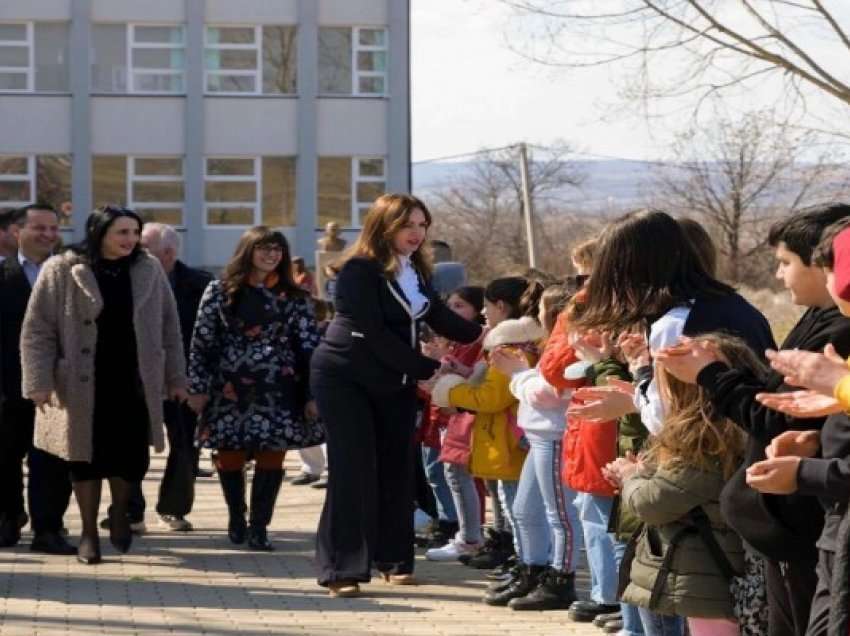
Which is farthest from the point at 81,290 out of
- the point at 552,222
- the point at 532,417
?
the point at 552,222

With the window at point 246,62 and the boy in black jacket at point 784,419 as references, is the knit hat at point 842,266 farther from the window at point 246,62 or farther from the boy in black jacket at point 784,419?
the window at point 246,62

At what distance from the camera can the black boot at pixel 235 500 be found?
11945 millimetres

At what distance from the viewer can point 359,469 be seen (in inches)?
396

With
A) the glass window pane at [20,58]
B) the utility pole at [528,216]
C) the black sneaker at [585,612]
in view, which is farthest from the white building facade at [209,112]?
the black sneaker at [585,612]

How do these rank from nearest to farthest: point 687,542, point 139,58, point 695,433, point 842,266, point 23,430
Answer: point 842,266 → point 695,433 → point 687,542 → point 23,430 → point 139,58

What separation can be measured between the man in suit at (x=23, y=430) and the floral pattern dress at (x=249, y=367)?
37.7 inches

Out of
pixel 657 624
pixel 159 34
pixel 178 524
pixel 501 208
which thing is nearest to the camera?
pixel 657 624

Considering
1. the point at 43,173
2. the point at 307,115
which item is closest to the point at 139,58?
the point at 43,173

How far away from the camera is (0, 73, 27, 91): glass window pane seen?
160ft

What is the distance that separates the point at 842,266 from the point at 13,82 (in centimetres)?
4559

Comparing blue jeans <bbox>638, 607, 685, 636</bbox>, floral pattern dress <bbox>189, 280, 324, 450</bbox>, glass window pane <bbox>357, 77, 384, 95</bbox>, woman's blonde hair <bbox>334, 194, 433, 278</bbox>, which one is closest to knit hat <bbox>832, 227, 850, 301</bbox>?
blue jeans <bbox>638, 607, 685, 636</bbox>

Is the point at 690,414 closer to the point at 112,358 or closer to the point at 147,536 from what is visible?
the point at 112,358

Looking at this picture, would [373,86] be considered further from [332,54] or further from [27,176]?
[27,176]

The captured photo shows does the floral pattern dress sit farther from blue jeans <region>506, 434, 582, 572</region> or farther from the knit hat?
the knit hat
